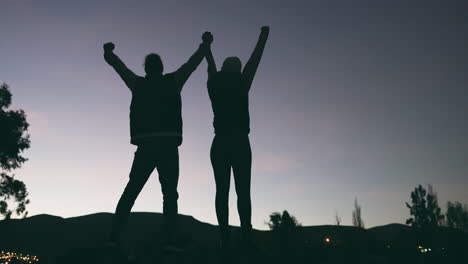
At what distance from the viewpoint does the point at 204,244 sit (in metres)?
7.46

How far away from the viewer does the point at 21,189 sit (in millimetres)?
32312

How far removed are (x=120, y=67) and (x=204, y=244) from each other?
384 cm

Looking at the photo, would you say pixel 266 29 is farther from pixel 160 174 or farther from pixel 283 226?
pixel 283 226

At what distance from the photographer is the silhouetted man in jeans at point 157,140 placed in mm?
5184

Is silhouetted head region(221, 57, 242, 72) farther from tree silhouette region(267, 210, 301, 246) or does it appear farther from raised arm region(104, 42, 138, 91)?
tree silhouette region(267, 210, 301, 246)

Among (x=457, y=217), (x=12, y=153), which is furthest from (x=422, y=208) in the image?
(x=12, y=153)

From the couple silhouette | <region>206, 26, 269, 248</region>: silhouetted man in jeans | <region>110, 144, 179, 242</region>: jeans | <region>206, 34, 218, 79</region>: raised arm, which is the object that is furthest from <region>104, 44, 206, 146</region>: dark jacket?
<region>206, 26, 269, 248</region>: silhouetted man in jeans

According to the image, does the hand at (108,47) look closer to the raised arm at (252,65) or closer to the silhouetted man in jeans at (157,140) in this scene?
the silhouetted man in jeans at (157,140)

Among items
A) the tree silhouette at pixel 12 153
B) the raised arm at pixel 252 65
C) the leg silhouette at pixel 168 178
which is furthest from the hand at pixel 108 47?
the tree silhouette at pixel 12 153

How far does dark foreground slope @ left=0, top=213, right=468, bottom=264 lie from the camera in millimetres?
5047

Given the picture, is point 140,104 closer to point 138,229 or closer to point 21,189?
point 21,189

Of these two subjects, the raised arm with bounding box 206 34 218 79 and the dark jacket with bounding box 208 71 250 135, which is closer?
the dark jacket with bounding box 208 71 250 135

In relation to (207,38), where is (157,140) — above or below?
below

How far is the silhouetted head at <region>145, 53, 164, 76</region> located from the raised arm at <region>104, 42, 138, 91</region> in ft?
0.82
